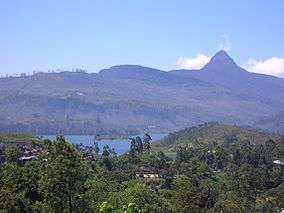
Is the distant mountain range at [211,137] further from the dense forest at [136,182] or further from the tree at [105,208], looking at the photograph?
the tree at [105,208]

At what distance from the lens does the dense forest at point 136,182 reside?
22.2 metres

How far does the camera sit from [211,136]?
171750mm

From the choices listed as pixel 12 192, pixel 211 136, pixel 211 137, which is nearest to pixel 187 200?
pixel 12 192

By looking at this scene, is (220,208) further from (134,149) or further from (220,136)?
(220,136)

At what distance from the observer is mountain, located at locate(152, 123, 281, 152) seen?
15888 centimetres

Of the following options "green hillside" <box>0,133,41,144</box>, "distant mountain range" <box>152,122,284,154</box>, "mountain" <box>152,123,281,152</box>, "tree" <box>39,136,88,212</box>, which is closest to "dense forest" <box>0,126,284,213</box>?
"tree" <box>39,136,88,212</box>

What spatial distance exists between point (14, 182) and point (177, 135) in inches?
6137

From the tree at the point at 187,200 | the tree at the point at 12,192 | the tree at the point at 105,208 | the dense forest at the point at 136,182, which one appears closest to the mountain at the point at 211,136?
the dense forest at the point at 136,182

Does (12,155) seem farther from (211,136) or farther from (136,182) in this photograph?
(211,136)

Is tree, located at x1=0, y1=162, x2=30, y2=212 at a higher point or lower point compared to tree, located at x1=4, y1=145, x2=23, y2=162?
higher

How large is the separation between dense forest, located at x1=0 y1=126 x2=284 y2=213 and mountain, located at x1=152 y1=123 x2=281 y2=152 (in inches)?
1296

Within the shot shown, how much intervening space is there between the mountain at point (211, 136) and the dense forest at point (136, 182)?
32.9 metres

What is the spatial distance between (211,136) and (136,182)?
12775cm

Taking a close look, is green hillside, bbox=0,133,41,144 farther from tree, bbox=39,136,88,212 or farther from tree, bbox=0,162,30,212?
tree, bbox=39,136,88,212
